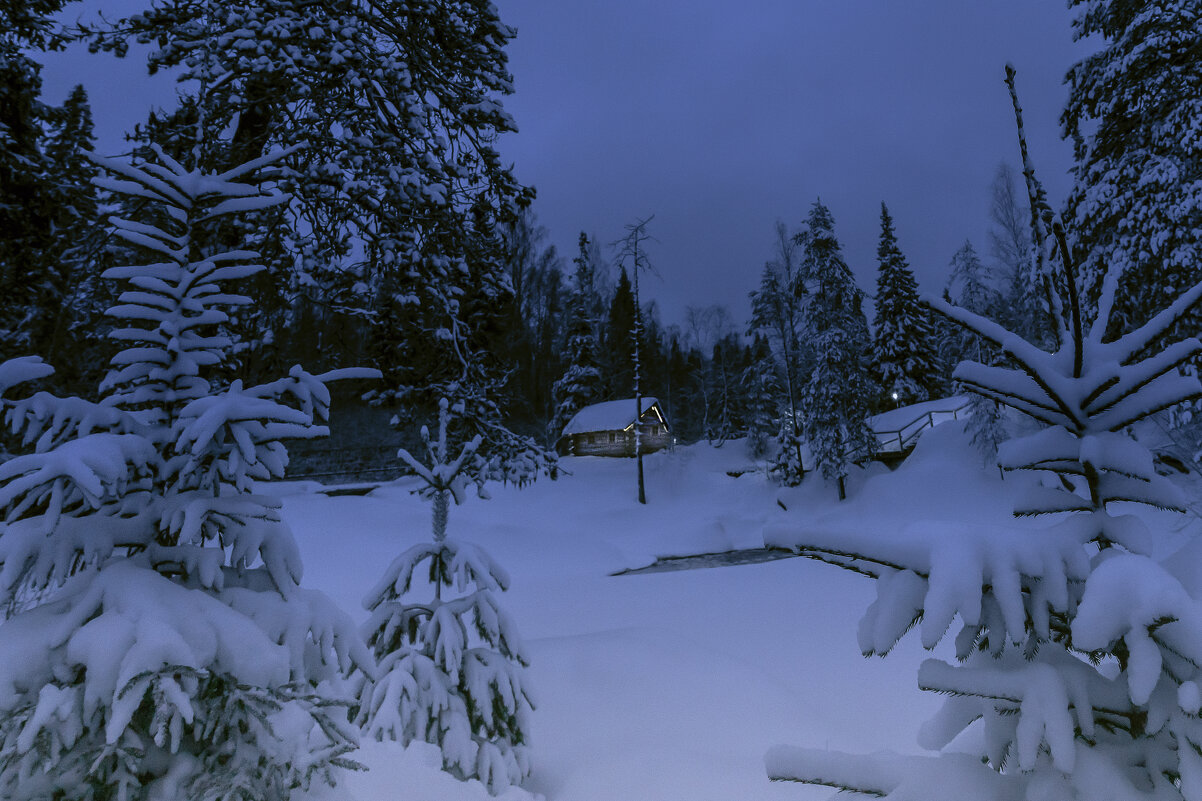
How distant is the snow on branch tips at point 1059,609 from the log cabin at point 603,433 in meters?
32.6

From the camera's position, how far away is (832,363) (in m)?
21.8

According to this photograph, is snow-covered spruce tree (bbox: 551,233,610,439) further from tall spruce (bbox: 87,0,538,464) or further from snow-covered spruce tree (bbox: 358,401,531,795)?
snow-covered spruce tree (bbox: 358,401,531,795)

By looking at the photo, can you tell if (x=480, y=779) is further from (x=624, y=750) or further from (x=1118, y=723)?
(x=1118, y=723)

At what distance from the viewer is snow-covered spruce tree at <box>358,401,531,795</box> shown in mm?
4359

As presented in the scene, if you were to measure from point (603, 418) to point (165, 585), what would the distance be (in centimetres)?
3293

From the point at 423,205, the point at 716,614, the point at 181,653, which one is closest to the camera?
the point at 181,653

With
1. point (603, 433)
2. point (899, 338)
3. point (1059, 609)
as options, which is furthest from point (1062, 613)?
point (899, 338)

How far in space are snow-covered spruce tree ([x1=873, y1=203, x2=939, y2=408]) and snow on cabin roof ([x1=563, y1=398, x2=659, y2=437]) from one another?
13.3 m

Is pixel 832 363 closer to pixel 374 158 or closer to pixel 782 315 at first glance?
pixel 782 315

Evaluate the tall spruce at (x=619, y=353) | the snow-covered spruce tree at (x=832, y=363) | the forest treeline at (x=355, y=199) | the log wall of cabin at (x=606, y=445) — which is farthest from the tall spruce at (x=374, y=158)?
the tall spruce at (x=619, y=353)

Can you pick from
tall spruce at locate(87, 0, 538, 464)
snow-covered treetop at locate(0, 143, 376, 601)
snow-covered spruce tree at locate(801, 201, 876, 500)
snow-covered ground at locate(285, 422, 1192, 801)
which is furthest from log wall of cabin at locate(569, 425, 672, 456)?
snow-covered treetop at locate(0, 143, 376, 601)

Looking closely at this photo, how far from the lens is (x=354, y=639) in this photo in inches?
86.4

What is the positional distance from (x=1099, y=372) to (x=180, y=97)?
6638 millimetres

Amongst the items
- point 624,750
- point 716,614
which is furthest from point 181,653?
point 716,614
